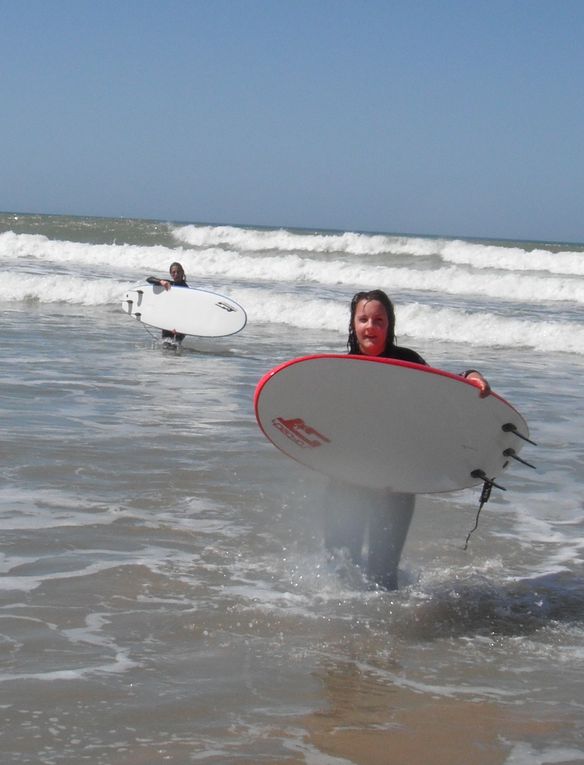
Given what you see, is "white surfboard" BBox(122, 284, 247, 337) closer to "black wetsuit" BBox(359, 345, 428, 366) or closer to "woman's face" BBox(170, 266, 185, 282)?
"woman's face" BBox(170, 266, 185, 282)

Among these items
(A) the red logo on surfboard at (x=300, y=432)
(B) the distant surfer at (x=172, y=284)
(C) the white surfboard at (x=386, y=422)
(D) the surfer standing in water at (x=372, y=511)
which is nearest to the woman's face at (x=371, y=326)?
(D) the surfer standing in water at (x=372, y=511)

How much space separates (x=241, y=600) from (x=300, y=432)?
745 mm

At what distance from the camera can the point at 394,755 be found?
2992 millimetres

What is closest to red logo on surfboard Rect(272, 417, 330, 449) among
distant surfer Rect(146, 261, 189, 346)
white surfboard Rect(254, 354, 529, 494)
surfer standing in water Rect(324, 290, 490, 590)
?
white surfboard Rect(254, 354, 529, 494)

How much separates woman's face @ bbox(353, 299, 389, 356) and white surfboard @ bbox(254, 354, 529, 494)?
0.68ft

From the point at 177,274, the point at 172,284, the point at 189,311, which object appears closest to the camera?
the point at 189,311

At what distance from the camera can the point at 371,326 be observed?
13.4 feet

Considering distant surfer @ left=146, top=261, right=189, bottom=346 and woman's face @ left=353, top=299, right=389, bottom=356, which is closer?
woman's face @ left=353, top=299, right=389, bottom=356

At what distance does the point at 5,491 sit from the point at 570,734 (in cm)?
349

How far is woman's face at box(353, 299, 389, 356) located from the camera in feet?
13.4

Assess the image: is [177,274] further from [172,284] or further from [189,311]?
[189,311]

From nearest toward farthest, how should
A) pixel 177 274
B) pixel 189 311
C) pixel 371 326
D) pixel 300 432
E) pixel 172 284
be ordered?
pixel 371 326
pixel 300 432
pixel 189 311
pixel 172 284
pixel 177 274

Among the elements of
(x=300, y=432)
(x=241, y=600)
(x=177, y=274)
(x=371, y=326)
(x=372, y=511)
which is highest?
(x=371, y=326)

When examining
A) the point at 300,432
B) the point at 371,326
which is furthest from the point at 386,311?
the point at 300,432
